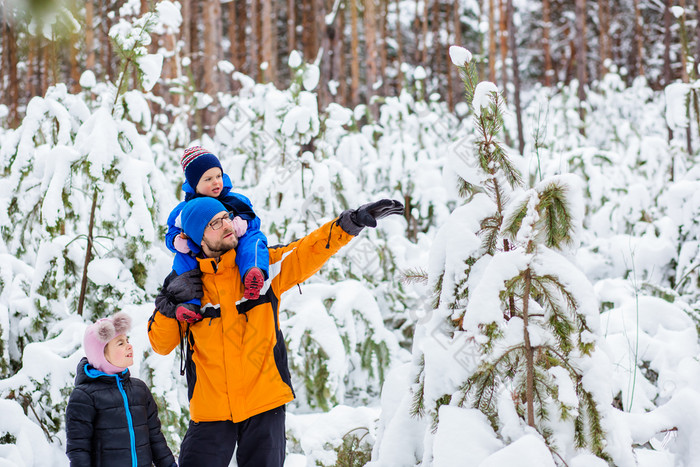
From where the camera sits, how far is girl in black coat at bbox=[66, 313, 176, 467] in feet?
7.47

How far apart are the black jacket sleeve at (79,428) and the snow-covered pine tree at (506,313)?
1.35 metres

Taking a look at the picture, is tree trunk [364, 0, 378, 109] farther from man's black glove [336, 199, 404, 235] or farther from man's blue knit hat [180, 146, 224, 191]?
man's black glove [336, 199, 404, 235]

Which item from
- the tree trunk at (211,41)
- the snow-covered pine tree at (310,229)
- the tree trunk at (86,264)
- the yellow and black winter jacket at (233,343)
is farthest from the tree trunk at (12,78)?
the yellow and black winter jacket at (233,343)

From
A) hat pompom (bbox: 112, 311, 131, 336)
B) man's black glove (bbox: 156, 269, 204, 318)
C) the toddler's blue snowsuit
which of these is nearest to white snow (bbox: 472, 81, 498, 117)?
the toddler's blue snowsuit

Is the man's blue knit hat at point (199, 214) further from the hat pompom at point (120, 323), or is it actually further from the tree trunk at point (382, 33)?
the tree trunk at point (382, 33)

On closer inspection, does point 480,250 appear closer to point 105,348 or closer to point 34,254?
point 105,348

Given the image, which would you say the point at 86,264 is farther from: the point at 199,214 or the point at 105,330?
the point at 199,214

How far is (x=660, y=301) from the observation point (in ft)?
12.0

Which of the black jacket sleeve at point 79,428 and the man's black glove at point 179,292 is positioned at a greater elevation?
the man's black glove at point 179,292

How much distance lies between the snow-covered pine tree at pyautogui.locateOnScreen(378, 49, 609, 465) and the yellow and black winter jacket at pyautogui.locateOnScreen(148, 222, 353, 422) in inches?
20.4

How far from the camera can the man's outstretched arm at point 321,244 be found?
2.11m

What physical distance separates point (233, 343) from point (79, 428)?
748mm

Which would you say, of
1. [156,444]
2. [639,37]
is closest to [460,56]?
[156,444]

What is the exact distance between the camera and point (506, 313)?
1.96 meters
